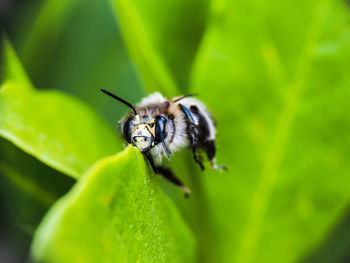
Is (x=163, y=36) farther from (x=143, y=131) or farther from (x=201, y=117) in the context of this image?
(x=143, y=131)

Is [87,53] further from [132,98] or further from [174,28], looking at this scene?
[174,28]

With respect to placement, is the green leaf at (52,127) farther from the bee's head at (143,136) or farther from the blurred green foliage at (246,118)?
the bee's head at (143,136)

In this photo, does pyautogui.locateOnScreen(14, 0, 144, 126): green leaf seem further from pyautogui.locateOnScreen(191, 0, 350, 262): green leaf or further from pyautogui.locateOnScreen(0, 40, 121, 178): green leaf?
pyautogui.locateOnScreen(191, 0, 350, 262): green leaf

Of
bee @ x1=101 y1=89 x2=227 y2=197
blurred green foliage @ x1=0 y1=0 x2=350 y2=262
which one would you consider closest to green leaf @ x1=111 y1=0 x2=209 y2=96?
blurred green foliage @ x1=0 y1=0 x2=350 y2=262

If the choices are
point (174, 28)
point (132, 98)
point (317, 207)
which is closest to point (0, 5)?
point (132, 98)

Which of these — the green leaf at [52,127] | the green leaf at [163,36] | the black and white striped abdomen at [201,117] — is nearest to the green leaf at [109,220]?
the green leaf at [52,127]
